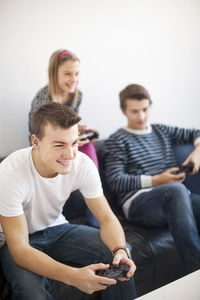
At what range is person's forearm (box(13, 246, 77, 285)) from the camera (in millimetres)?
1196

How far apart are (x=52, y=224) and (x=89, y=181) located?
27 cm

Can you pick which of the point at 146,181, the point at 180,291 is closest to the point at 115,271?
the point at 180,291

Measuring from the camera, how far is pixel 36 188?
139 cm

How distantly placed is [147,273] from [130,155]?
659 mm

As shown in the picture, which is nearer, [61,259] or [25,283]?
[25,283]

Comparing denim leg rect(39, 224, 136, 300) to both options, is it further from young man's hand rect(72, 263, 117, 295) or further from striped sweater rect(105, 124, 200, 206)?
striped sweater rect(105, 124, 200, 206)

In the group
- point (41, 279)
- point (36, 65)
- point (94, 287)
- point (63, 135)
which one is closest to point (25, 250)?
point (41, 279)

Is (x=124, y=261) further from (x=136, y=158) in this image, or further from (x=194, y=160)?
(x=194, y=160)

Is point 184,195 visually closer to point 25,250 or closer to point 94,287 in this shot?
point 94,287

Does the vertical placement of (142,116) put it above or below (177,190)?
above

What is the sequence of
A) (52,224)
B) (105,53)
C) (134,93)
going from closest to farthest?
1. (52,224)
2. (134,93)
3. (105,53)

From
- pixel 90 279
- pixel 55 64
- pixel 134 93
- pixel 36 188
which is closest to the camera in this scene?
pixel 90 279

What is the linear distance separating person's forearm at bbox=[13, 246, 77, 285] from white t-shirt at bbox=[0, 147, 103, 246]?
0.48 feet

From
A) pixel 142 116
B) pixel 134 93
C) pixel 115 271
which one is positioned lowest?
pixel 115 271
